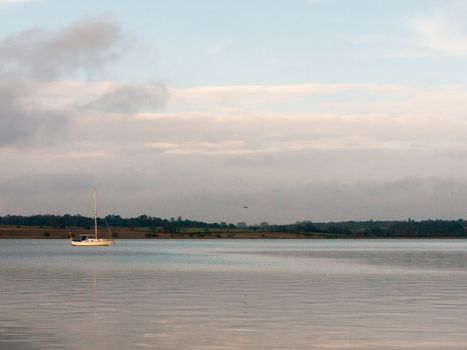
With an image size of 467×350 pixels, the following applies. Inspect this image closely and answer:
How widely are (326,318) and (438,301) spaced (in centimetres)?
1214

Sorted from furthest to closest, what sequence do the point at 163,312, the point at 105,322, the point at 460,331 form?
the point at 163,312 < the point at 105,322 < the point at 460,331

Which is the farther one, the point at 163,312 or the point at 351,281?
the point at 351,281

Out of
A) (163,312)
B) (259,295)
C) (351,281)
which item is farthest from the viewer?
(351,281)

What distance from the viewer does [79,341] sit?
3275cm

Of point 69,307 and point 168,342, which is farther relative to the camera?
point 69,307

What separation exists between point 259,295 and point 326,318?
1490 cm

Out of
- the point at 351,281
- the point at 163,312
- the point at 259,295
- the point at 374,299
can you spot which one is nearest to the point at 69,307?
the point at 163,312

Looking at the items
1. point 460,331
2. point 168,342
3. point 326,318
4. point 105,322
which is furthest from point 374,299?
point 168,342

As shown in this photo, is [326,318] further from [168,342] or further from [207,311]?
[168,342]

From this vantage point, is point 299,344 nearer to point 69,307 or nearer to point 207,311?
point 207,311

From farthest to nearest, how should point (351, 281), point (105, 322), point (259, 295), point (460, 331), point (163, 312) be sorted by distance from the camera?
point (351, 281) < point (259, 295) < point (163, 312) < point (105, 322) < point (460, 331)

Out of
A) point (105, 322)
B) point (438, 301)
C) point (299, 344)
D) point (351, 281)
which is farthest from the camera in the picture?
Answer: point (351, 281)

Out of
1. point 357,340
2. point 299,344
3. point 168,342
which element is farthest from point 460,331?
point 168,342

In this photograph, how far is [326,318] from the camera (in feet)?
135
